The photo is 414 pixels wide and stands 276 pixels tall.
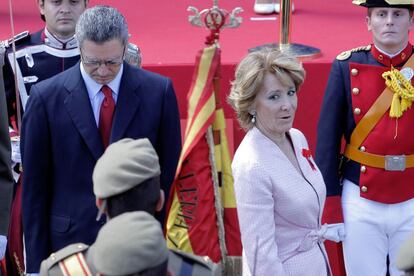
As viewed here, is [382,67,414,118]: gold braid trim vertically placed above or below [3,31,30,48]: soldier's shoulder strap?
below

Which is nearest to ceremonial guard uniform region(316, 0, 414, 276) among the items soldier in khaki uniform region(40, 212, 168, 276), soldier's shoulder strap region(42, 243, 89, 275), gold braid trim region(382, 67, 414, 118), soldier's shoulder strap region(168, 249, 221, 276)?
gold braid trim region(382, 67, 414, 118)

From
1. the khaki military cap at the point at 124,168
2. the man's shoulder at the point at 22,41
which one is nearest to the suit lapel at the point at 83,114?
the khaki military cap at the point at 124,168

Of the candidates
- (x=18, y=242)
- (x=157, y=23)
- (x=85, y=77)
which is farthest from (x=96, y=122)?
(x=157, y=23)

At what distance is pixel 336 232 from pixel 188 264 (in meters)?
1.64

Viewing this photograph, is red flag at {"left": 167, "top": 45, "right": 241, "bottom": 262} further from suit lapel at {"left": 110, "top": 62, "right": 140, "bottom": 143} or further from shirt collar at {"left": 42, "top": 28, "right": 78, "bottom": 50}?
shirt collar at {"left": 42, "top": 28, "right": 78, "bottom": 50}

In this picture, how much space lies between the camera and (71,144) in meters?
3.57

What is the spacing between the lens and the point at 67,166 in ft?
11.8

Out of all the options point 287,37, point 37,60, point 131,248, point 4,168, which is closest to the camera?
point 131,248

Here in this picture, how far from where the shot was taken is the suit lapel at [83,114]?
355 cm

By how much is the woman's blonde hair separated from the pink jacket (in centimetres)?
12

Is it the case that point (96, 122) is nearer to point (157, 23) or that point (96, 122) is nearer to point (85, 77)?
point (85, 77)

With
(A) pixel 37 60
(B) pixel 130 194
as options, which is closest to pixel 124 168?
(B) pixel 130 194

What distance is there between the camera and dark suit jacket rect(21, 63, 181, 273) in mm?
3574

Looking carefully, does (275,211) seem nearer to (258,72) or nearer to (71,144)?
(258,72)
